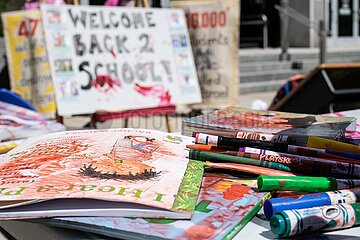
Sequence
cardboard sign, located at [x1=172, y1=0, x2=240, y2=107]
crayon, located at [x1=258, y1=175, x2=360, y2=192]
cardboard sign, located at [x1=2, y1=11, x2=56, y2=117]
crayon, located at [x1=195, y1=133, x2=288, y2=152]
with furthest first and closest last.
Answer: cardboard sign, located at [x1=2, y1=11, x2=56, y2=117]
cardboard sign, located at [x1=172, y1=0, x2=240, y2=107]
crayon, located at [x1=195, y1=133, x2=288, y2=152]
crayon, located at [x1=258, y1=175, x2=360, y2=192]

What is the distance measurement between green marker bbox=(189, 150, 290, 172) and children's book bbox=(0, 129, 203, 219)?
0.03 meters

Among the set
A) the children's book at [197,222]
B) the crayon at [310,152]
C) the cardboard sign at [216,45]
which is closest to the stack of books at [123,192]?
the children's book at [197,222]

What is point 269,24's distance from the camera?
16.3 metres

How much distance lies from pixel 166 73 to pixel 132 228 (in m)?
4.27

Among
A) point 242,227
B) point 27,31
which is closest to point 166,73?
point 27,31

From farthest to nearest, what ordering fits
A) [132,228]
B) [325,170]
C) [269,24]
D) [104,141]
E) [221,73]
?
[269,24] → [221,73] → [104,141] → [325,170] → [132,228]

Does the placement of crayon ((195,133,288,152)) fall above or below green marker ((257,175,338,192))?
above

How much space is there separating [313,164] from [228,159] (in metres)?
0.21

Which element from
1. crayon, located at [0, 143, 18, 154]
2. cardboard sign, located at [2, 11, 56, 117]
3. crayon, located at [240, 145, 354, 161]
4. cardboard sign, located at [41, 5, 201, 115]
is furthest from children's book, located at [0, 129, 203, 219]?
cardboard sign, located at [2, 11, 56, 117]

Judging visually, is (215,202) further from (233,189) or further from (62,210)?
(62,210)

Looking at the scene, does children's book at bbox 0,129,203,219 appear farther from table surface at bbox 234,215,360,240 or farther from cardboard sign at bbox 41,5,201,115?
cardboard sign at bbox 41,5,201,115

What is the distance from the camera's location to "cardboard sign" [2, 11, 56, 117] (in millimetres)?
5816

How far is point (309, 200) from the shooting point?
1.04m

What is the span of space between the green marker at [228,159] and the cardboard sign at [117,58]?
127 inches
